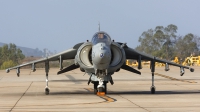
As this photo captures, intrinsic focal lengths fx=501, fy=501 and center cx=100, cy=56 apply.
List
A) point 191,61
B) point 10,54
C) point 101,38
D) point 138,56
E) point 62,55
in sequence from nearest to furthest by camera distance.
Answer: point 101,38, point 62,55, point 138,56, point 191,61, point 10,54

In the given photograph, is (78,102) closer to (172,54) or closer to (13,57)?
(13,57)

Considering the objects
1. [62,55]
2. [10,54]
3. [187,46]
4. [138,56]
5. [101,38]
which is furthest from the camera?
[187,46]

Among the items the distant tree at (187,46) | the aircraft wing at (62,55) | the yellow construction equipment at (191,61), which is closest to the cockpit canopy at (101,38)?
the aircraft wing at (62,55)

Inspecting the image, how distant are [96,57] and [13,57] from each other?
76764 mm

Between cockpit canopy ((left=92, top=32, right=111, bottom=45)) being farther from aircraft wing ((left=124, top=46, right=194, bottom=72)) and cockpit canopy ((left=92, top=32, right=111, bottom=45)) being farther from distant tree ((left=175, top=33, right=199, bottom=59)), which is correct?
distant tree ((left=175, top=33, right=199, bottom=59))

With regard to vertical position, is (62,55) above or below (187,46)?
below

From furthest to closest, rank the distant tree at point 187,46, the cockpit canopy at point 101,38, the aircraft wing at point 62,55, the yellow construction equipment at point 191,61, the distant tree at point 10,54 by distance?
the distant tree at point 187,46
the distant tree at point 10,54
the yellow construction equipment at point 191,61
the aircraft wing at point 62,55
the cockpit canopy at point 101,38

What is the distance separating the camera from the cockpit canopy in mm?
20203

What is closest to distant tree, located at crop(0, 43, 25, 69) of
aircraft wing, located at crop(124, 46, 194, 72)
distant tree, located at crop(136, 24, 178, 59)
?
distant tree, located at crop(136, 24, 178, 59)

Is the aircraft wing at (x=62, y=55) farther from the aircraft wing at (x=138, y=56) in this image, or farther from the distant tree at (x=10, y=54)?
the distant tree at (x=10, y=54)

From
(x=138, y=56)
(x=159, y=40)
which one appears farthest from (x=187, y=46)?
(x=138, y=56)

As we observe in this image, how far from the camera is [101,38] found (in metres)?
20.3

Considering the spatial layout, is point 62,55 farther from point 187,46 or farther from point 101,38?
point 187,46

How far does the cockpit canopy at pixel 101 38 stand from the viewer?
66.3 ft
